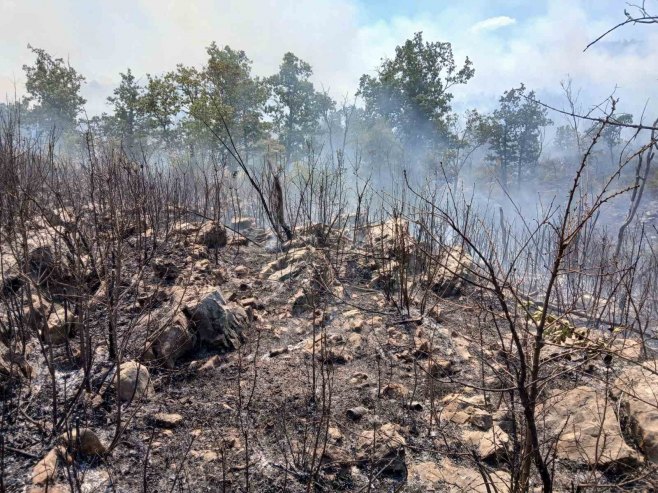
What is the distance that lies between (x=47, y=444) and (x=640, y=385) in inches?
161

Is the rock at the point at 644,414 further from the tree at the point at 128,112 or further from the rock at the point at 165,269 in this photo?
the tree at the point at 128,112

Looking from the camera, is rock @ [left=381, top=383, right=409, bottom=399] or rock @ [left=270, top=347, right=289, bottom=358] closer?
rock @ [left=381, top=383, right=409, bottom=399]

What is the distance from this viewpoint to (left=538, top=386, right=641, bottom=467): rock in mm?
2545

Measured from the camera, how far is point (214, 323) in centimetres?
371

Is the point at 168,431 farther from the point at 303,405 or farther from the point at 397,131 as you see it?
the point at 397,131

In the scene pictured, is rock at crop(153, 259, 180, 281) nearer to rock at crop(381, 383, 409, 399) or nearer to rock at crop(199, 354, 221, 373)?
rock at crop(199, 354, 221, 373)

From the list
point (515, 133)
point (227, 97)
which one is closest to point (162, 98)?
point (227, 97)

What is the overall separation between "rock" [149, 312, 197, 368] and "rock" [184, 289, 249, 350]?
153 mm

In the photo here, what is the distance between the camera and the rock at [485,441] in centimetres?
258

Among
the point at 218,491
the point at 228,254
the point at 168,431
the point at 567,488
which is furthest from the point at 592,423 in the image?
the point at 228,254

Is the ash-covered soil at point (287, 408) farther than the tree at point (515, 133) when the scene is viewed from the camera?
No

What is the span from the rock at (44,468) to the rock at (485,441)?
2.45 m

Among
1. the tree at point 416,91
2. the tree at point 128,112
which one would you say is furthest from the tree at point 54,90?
the tree at point 416,91

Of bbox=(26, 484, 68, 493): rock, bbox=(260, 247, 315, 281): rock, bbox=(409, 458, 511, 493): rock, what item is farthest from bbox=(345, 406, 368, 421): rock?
bbox=(260, 247, 315, 281): rock
